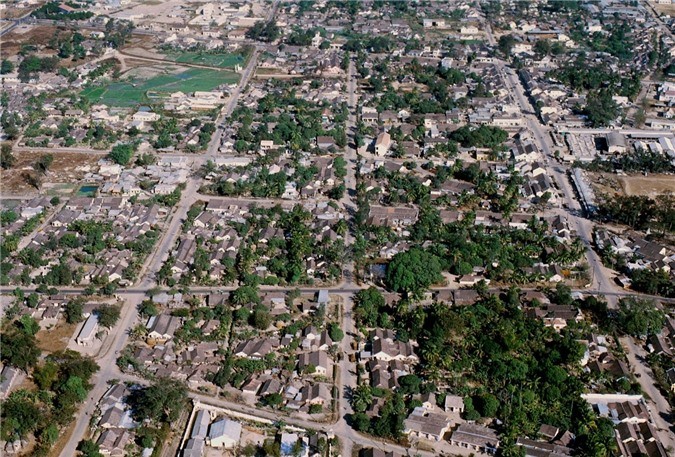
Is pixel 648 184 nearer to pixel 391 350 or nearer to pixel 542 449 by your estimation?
pixel 391 350

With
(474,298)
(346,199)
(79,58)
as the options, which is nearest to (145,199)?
(346,199)

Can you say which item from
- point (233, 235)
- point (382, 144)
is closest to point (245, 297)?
point (233, 235)

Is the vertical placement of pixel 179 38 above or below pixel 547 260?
below

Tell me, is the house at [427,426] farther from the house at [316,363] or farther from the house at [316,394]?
the house at [316,363]

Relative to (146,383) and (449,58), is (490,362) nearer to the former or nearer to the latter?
(146,383)

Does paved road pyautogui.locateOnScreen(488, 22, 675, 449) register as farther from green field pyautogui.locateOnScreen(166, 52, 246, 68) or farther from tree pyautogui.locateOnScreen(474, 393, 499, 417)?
green field pyautogui.locateOnScreen(166, 52, 246, 68)

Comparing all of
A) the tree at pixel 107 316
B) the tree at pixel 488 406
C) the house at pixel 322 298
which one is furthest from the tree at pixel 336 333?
the tree at pixel 107 316

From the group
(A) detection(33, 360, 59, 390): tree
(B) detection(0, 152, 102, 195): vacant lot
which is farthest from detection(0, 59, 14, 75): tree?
(A) detection(33, 360, 59, 390): tree
